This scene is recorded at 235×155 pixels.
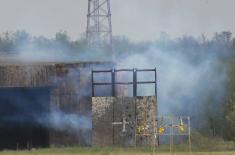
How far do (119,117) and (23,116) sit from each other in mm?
8019

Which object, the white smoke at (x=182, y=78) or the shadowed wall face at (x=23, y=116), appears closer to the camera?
the shadowed wall face at (x=23, y=116)

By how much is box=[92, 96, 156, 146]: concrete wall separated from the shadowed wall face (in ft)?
12.5

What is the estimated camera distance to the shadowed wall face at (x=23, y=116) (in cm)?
5281

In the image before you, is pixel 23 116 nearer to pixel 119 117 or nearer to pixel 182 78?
pixel 119 117

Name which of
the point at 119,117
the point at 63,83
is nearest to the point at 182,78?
the point at 119,117

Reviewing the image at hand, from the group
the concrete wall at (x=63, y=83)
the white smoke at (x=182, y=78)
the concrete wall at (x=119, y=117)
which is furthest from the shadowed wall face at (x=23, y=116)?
the white smoke at (x=182, y=78)

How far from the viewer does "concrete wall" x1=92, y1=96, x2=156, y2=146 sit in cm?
4988

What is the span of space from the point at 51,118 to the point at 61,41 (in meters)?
90.4

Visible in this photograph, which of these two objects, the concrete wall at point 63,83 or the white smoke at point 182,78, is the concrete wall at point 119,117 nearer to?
the concrete wall at point 63,83

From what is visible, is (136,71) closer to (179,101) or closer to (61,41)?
(179,101)

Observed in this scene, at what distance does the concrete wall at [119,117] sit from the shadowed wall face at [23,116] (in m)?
3.80

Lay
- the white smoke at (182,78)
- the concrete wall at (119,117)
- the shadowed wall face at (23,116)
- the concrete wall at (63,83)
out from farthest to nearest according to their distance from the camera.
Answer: the white smoke at (182,78)
the shadowed wall face at (23,116)
the concrete wall at (63,83)
the concrete wall at (119,117)

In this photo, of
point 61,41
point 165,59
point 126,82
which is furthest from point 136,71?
point 61,41

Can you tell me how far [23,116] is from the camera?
54.3 metres
